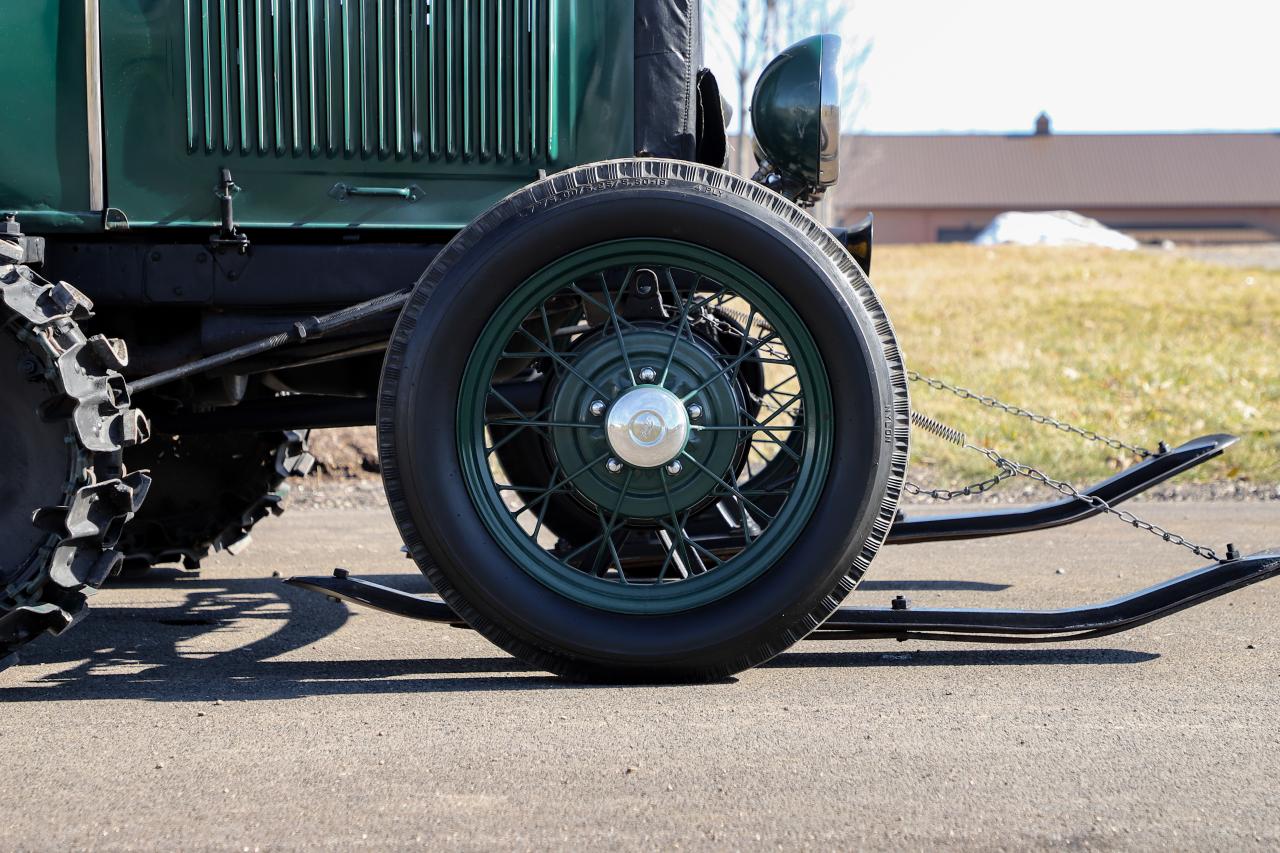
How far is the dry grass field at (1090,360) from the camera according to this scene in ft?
26.7

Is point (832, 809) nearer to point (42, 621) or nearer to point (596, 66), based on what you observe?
point (42, 621)

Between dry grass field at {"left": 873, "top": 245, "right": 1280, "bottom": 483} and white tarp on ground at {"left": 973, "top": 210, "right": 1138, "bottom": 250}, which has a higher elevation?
white tarp on ground at {"left": 973, "top": 210, "right": 1138, "bottom": 250}

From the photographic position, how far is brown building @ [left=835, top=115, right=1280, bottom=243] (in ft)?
172

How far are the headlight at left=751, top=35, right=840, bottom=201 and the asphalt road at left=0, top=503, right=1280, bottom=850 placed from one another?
142 centimetres

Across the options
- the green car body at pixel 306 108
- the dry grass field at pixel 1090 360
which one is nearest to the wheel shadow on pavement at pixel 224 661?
the green car body at pixel 306 108

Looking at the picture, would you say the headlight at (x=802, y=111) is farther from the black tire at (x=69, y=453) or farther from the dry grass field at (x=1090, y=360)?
the dry grass field at (x=1090, y=360)

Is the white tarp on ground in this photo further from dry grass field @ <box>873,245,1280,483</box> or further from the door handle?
the door handle

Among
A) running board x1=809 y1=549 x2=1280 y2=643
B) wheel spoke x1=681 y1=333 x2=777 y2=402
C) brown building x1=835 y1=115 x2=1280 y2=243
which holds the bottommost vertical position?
running board x1=809 y1=549 x2=1280 y2=643

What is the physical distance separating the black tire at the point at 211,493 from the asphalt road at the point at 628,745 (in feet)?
2.29

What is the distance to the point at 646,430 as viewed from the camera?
11.6ft

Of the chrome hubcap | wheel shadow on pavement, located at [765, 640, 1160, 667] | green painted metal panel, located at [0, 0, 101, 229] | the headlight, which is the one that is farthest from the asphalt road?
the headlight

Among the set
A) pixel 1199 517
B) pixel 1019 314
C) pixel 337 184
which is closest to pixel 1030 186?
pixel 1019 314

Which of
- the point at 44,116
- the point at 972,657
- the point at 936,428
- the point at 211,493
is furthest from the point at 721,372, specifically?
the point at 211,493

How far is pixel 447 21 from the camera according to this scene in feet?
12.9
